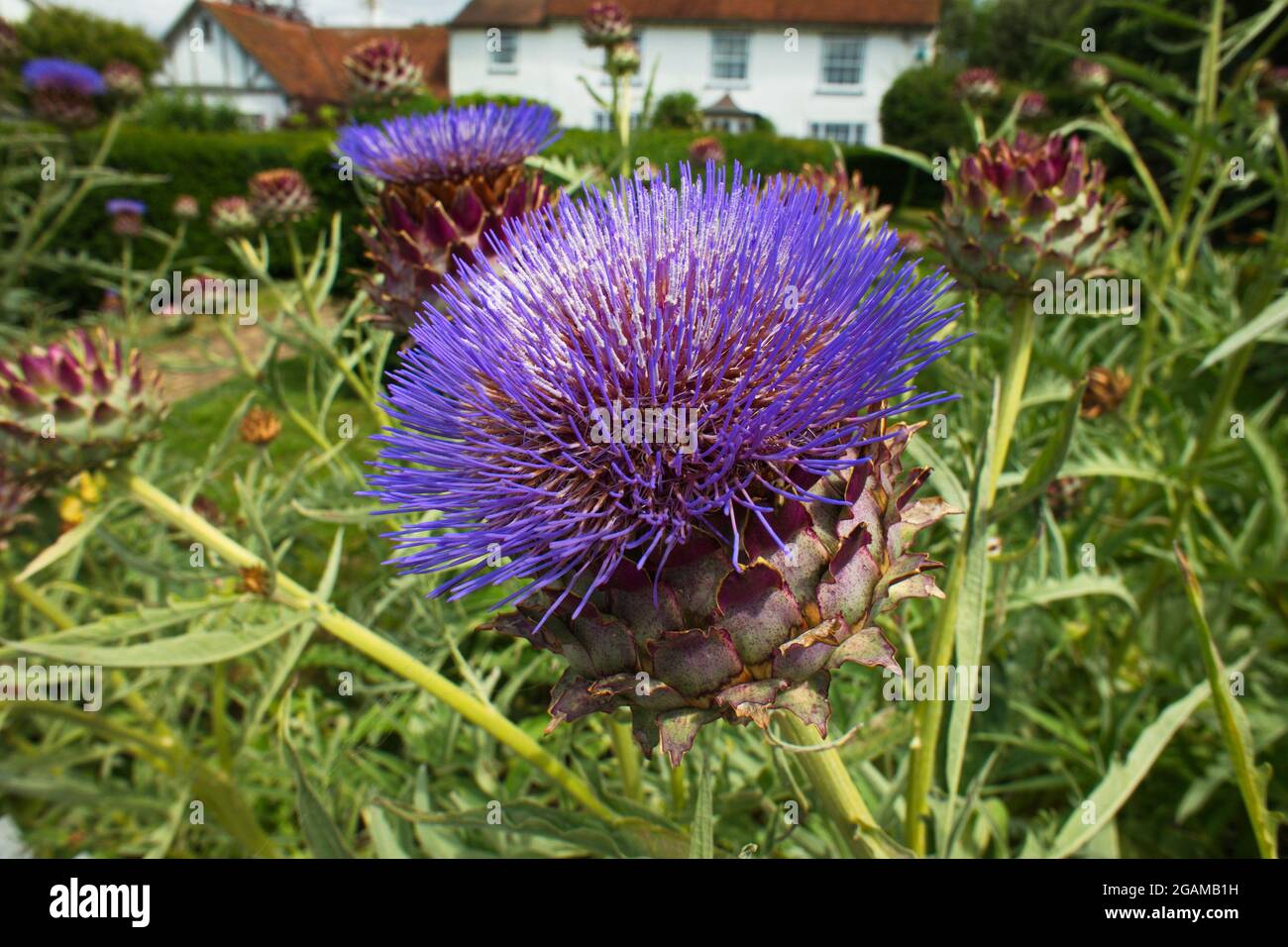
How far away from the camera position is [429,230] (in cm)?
130

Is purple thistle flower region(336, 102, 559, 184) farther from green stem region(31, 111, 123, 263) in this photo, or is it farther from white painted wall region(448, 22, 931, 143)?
white painted wall region(448, 22, 931, 143)

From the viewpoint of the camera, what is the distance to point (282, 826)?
2.03 m

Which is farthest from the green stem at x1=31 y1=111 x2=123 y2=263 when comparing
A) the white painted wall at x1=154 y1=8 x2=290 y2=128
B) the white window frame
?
the white painted wall at x1=154 y1=8 x2=290 y2=128

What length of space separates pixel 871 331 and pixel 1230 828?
1.52 metres

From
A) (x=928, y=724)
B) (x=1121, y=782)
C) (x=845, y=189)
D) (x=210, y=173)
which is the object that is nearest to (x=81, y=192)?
(x=845, y=189)

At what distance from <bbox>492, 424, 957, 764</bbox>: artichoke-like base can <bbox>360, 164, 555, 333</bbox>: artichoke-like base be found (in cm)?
67

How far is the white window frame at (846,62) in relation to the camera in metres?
15.6

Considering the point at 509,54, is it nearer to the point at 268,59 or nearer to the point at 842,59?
the point at 842,59

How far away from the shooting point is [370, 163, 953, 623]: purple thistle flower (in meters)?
0.79
